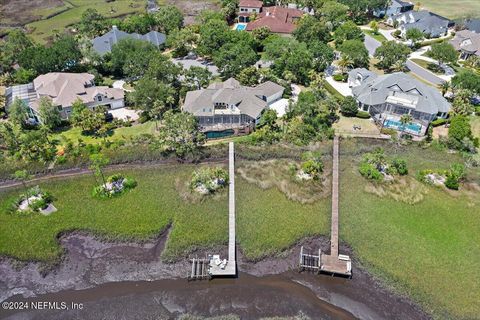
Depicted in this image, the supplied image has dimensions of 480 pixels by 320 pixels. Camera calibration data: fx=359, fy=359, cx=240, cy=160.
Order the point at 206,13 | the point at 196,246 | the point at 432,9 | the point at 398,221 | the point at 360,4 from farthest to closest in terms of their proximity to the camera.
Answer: the point at 432,9
the point at 360,4
the point at 206,13
the point at 398,221
the point at 196,246

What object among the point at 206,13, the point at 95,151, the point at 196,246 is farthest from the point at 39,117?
the point at 206,13

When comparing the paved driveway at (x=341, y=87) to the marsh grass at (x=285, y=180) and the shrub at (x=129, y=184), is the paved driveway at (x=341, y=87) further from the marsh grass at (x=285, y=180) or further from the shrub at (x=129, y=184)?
the shrub at (x=129, y=184)

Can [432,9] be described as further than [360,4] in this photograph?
Yes

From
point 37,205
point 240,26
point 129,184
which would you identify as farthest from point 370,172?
point 240,26

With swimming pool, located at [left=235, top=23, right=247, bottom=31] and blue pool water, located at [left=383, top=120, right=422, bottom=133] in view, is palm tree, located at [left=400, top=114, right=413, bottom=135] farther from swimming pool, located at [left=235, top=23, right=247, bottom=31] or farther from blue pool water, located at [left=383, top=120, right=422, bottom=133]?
swimming pool, located at [left=235, top=23, right=247, bottom=31]

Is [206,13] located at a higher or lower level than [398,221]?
higher

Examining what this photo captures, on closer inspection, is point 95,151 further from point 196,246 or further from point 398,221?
point 398,221

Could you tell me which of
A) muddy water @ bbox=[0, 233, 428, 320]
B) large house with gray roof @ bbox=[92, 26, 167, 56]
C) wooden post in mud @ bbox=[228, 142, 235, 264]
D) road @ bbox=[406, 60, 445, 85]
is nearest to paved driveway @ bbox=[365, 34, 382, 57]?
road @ bbox=[406, 60, 445, 85]

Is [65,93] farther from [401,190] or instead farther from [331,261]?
[401,190]
